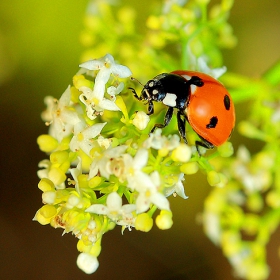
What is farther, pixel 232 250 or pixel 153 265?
pixel 153 265

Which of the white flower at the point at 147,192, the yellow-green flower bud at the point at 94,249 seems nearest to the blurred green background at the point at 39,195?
the yellow-green flower bud at the point at 94,249

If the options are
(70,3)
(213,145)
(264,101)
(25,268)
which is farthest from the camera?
(25,268)

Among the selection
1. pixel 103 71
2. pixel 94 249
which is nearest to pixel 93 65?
pixel 103 71

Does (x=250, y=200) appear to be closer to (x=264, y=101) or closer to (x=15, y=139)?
(x=264, y=101)

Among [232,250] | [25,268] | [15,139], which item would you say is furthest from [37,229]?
[232,250]

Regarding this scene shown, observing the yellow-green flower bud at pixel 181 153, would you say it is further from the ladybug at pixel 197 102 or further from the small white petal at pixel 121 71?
the small white petal at pixel 121 71

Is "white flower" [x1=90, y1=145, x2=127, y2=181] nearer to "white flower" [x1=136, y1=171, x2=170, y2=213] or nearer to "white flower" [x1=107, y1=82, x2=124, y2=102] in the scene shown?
"white flower" [x1=136, y1=171, x2=170, y2=213]

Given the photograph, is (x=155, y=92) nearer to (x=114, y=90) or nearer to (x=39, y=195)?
(x=114, y=90)
